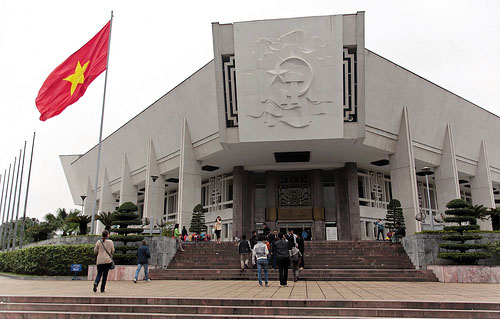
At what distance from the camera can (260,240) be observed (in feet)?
39.0

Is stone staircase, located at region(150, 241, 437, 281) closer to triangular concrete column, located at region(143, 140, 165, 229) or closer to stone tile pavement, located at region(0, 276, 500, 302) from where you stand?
stone tile pavement, located at region(0, 276, 500, 302)

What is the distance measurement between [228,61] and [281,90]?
12.0 ft

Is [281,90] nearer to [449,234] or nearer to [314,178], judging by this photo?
[314,178]

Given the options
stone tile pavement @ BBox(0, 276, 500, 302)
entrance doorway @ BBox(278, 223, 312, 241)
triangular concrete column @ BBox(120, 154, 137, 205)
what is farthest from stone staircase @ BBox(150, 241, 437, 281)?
triangular concrete column @ BBox(120, 154, 137, 205)

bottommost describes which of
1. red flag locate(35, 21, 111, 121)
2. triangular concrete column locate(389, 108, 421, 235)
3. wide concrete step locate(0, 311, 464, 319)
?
wide concrete step locate(0, 311, 464, 319)

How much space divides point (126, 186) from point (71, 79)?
64.0ft

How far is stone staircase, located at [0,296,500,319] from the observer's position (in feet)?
24.0

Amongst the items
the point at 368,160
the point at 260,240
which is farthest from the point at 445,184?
the point at 260,240

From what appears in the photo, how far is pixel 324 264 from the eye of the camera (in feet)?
56.6

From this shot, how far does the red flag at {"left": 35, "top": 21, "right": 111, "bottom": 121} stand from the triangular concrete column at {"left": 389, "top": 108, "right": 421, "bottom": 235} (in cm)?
1920

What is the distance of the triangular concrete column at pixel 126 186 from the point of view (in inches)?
1422

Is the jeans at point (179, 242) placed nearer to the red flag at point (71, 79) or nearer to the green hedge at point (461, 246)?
the red flag at point (71, 79)

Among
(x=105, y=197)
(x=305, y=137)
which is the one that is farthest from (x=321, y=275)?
(x=105, y=197)

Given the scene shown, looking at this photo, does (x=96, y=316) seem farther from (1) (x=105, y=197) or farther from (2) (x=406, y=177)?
(1) (x=105, y=197)
